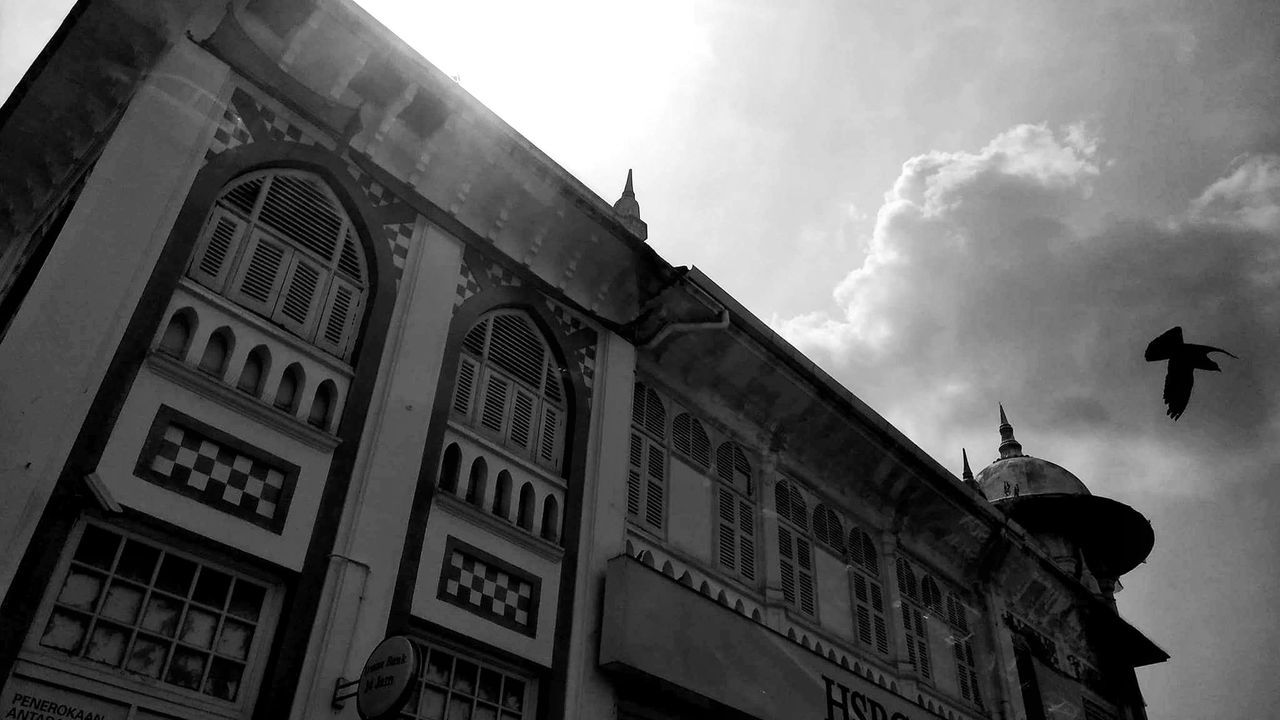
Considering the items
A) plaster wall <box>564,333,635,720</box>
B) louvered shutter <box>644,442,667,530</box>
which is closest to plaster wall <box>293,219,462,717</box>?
plaster wall <box>564,333,635,720</box>

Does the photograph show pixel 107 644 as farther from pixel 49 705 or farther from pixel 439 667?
pixel 439 667

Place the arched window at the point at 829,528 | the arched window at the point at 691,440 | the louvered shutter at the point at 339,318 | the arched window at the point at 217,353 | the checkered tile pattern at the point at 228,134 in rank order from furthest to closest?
the arched window at the point at 829,528
the arched window at the point at 691,440
the louvered shutter at the point at 339,318
the checkered tile pattern at the point at 228,134
the arched window at the point at 217,353

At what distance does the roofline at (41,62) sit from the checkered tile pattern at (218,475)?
Answer: 13.2ft

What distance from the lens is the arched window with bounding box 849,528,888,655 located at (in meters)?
14.1

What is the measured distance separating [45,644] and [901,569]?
1204cm

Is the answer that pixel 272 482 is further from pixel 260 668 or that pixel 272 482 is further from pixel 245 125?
pixel 245 125

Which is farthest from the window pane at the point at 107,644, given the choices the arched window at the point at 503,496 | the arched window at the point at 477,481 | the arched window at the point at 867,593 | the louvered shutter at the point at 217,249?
the arched window at the point at 867,593

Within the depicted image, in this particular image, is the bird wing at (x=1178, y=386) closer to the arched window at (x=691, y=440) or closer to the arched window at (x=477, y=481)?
the arched window at (x=691, y=440)

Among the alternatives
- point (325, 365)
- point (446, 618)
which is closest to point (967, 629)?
point (446, 618)

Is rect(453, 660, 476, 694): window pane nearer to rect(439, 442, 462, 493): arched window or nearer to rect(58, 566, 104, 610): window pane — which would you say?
rect(439, 442, 462, 493): arched window

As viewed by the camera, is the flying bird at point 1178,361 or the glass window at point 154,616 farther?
the flying bird at point 1178,361

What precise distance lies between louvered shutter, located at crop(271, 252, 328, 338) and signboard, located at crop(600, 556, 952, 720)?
3.82m

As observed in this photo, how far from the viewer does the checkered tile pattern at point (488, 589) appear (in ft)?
30.3

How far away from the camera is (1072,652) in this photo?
63.3ft
